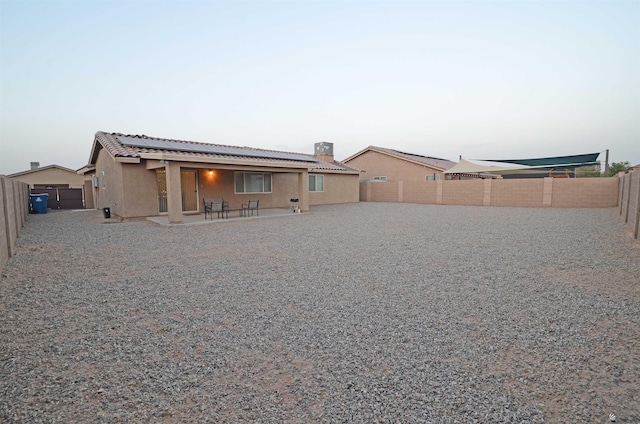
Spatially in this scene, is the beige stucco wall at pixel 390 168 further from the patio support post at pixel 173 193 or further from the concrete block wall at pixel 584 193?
the patio support post at pixel 173 193

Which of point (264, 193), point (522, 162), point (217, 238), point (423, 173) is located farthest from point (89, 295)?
point (522, 162)

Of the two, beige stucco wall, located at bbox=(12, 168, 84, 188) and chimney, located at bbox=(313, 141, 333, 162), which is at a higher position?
chimney, located at bbox=(313, 141, 333, 162)

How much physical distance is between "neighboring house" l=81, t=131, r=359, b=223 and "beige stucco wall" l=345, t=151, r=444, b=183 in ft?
31.8

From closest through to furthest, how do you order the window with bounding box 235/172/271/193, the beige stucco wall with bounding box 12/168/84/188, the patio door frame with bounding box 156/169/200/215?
the patio door frame with bounding box 156/169/200/215
the window with bounding box 235/172/271/193
the beige stucco wall with bounding box 12/168/84/188

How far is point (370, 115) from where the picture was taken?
23688mm

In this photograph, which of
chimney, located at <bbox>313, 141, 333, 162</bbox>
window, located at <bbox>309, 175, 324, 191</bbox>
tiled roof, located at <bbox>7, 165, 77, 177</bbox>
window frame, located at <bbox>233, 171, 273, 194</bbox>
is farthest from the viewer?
tiled roof, located at <bbox>7, 165, 77, 177</bbox>

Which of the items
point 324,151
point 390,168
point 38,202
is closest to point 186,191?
point 38,202

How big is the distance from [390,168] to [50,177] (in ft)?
101

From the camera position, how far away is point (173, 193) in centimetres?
1160

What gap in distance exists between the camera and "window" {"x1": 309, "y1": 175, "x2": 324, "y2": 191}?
69.3 feet

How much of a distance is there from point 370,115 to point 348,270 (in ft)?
66.5

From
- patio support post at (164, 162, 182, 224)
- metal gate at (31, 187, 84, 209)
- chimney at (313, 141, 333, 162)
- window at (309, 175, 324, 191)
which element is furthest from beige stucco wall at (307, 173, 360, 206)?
metal gate at (31, 187, 84, 209)

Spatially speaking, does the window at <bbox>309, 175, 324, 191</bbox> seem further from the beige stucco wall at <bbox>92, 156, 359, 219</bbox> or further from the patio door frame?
the patio door frame

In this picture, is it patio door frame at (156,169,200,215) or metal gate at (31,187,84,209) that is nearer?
patio door frame at (156,169,200,215)
